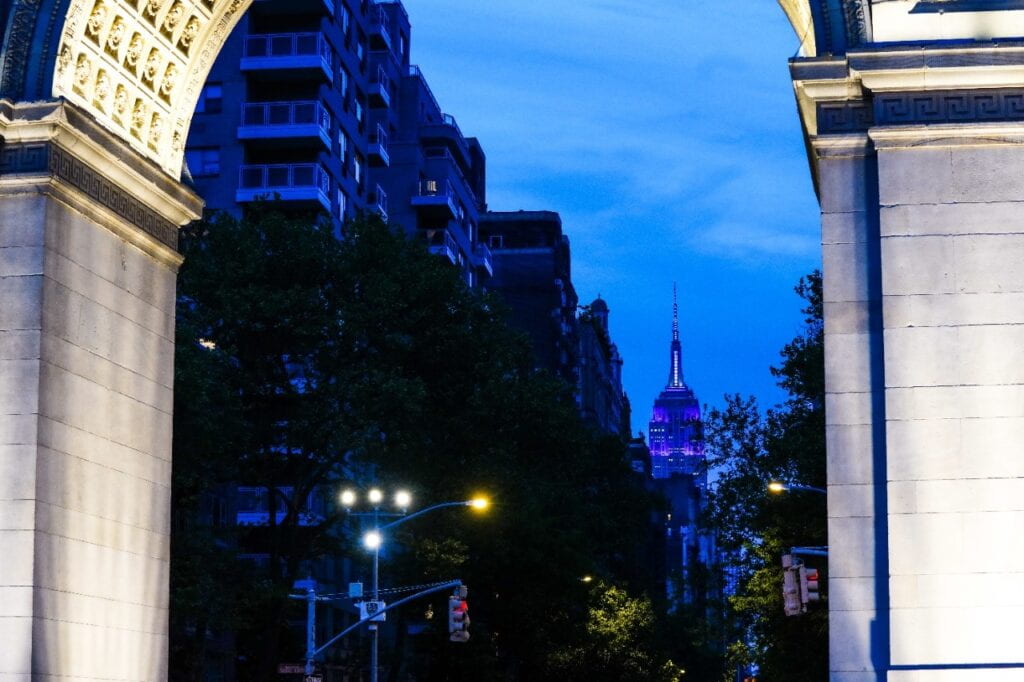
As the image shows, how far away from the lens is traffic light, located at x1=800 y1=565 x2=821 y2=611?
48969mm

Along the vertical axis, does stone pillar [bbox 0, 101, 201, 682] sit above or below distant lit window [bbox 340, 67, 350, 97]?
below

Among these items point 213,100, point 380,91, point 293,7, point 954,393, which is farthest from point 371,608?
point 380,91

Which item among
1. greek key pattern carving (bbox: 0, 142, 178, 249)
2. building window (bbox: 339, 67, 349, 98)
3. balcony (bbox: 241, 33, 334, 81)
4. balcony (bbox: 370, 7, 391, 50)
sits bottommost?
greek key pattern carving (bbox: 0, 142, 178, 249)

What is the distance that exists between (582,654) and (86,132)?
6076 cm

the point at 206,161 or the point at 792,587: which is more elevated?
the point at 206,161

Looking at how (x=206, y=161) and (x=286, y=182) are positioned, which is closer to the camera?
(x=286, y=182)

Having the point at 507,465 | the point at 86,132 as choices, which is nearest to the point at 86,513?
the point at 86,132

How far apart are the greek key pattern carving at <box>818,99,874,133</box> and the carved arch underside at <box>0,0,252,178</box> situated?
10571mm

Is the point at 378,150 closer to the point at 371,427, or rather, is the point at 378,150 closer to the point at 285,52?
the point at 285,52

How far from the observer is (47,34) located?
27234 mm

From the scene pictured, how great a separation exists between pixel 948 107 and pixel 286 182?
74.6 meters

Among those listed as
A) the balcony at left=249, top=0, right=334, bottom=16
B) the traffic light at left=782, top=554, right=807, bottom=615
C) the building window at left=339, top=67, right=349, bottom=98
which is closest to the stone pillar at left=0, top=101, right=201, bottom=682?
the traffic light at left=782, top=554, right=807, bottom=615

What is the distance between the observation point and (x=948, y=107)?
80.6 feet

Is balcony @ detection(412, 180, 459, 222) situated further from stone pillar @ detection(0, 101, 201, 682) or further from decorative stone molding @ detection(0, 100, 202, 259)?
stone pillar @ detection(0, 101, 201, 682)
